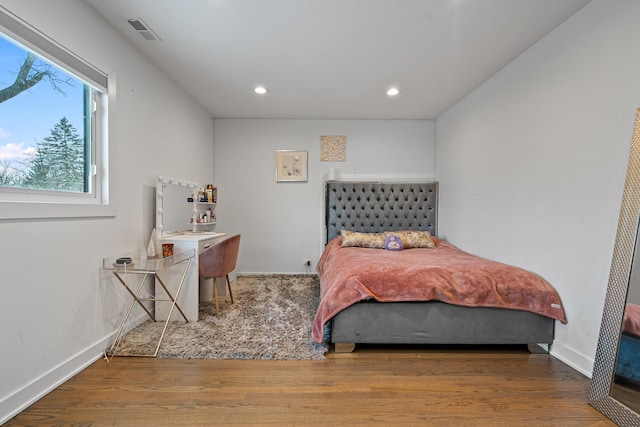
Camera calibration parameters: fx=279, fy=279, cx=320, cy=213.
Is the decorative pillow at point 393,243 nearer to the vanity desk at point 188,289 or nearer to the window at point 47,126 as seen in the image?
the vanity desk at point 188,289

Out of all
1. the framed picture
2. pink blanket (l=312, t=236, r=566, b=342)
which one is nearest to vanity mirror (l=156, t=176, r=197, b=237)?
the framed picture

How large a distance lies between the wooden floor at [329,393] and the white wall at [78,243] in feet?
0.64

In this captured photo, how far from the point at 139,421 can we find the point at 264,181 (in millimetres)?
3215

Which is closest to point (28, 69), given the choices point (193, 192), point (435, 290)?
point (193, 192)

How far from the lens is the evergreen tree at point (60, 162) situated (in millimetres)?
1665

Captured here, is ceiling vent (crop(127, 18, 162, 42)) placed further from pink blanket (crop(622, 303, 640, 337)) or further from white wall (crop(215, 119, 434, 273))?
pink blanket (crop(622, 303, 640, 337))

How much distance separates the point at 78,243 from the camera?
1.80m

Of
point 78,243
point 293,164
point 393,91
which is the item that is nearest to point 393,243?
point 393,91

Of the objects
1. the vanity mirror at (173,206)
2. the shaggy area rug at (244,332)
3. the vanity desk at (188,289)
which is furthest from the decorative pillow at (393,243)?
the vanity mirror at (173,206)

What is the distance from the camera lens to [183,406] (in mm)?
1513

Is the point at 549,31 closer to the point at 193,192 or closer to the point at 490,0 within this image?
the point at 490,0

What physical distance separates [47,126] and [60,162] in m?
0.22

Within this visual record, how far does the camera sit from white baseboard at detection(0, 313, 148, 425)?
1401mm

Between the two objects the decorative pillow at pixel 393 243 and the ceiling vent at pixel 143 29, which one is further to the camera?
the decorative pillow at pixel 393 243
